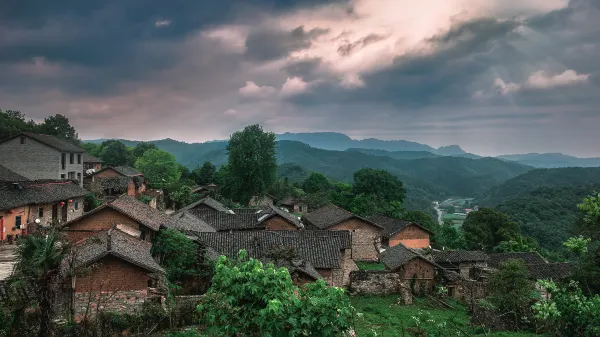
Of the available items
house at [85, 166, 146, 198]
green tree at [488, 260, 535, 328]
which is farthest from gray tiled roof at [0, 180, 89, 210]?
green tree at [488, 260, 535, 328]

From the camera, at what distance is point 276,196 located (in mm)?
72250

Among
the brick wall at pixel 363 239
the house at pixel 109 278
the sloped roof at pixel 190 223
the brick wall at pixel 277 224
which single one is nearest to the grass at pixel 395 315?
the house at pixel 109 278

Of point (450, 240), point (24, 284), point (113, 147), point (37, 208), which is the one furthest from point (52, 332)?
point (113, 147)

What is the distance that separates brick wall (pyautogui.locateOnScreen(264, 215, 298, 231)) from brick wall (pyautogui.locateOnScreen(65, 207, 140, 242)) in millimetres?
13909

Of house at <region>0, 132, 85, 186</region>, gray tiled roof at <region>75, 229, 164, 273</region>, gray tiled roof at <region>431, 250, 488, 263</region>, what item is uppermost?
house at <region>0, 132, 85, 186</region>

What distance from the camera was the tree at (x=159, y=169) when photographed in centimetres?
6450

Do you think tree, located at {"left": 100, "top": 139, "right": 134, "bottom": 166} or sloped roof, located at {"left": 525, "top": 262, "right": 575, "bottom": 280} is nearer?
sloped roof, located at {"left": 525, "top": 262, "right": 575, "bottom": 280}

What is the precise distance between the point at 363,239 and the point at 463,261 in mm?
8701

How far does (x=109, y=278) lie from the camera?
14.7 meters

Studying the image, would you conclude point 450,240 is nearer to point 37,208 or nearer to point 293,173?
point 37,208

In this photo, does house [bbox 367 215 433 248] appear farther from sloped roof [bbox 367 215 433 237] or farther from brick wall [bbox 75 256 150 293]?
brick wall [bbox 75 256 150 293]

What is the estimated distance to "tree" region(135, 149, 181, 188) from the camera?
6450 cm

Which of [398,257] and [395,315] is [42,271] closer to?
[395,315]

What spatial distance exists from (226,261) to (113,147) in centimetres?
7996
